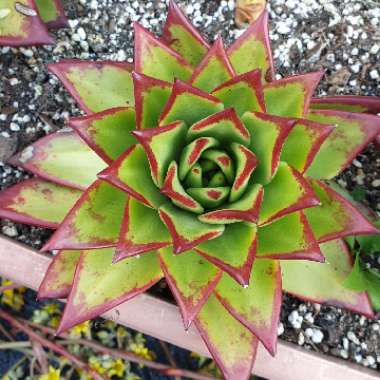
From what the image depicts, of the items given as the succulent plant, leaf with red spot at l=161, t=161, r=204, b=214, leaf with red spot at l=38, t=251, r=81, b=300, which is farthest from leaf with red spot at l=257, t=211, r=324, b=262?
leaf with red spot at l=38, t=251, r=81, b=300

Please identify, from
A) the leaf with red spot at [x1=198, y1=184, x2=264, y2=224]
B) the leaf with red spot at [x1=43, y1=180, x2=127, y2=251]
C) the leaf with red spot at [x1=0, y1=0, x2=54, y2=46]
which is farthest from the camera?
the leaf with red spot at [x1=0, y1=0, x2=54, y2=46]

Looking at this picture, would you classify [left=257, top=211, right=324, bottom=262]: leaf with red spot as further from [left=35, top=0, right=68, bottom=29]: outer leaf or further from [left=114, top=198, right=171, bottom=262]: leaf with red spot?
[left=35, top=0, right=68, bottom=29]: outer leaf

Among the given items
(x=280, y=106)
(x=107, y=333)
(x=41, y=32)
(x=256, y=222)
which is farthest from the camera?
(x=107, y=333)

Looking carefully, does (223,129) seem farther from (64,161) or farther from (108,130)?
(64,161)

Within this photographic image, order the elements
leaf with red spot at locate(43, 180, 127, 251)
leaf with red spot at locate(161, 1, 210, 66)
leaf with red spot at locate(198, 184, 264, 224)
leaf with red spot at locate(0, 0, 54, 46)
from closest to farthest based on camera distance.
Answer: leaf with red spot at locate(198, 184, 264, 224), leaf with red spot at locate(43, 180, 127, 251), leaf with red spot at locate(161, 1, 210, 66), leaf with red spot at locate(0, 0, 54, 46)

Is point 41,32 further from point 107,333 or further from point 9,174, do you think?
point 107,333

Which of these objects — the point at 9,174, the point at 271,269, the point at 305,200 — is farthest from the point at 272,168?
the point at 9,174

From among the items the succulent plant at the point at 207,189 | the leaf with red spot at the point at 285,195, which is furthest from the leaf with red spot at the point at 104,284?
the leaf with red spot at the point at 285,195
